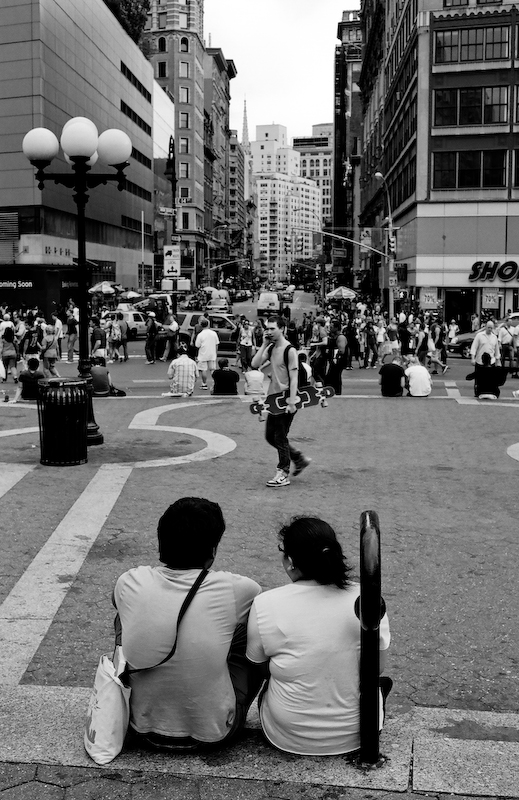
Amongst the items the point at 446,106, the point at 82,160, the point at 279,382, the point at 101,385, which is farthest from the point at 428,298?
the point at 279,382

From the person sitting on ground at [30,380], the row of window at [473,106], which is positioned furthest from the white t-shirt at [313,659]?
the row of window at [473,106]

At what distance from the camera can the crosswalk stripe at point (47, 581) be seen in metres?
5.60

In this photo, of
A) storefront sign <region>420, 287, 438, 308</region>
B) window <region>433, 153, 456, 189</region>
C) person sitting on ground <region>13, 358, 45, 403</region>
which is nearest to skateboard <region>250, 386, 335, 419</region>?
person sitting on ground <region>13, 358, 45, 403</region>

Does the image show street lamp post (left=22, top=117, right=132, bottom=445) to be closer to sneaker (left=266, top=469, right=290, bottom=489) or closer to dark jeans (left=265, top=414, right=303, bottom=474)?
dark jeans (left=265, top=414, right=303, bottom=474)

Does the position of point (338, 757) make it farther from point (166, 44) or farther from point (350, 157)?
point (166, 44)

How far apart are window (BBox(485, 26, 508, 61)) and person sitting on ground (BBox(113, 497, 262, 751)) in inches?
2075

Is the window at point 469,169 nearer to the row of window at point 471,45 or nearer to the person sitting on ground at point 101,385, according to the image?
the row of window at point 471,45

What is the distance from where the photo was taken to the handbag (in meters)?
3.94

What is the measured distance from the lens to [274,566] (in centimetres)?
736

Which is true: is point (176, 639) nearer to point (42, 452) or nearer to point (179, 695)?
point (179, 695)

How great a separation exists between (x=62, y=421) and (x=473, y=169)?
149 ft

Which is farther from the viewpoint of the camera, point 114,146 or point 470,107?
point 470,107

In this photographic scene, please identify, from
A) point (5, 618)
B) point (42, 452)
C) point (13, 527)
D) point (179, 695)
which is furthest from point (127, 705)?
point (42, 452)

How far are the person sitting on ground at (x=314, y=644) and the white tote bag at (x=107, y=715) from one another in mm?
615
